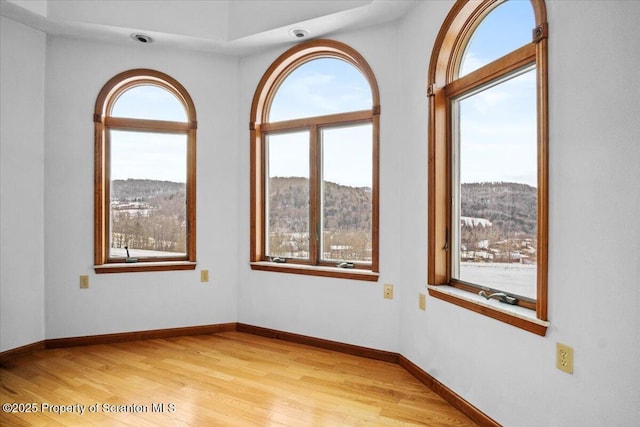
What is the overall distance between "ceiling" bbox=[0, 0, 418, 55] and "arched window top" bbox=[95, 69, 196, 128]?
0.32 m

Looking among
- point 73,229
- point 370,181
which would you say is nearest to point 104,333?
point 73,229

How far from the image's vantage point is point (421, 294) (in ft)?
9.12

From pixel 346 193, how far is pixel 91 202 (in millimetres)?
2293

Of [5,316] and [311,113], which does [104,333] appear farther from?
[311,113]

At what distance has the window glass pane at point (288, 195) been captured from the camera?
3641mm

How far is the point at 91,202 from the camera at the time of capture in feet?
11.4

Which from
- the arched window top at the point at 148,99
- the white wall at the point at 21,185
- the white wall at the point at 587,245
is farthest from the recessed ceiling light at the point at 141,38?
the white wall at the point at 587,245

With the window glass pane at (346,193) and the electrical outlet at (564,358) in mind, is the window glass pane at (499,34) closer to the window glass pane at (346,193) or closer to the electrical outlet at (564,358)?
the window glass pane at (346,193)

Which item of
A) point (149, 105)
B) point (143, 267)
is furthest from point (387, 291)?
point (149, 105)

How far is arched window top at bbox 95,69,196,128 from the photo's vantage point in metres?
3.61

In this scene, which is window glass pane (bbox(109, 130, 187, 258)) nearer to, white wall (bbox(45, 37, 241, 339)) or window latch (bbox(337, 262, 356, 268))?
white wall (bbox(45, 37, 241, 339))

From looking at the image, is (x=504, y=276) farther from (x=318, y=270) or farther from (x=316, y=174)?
(x=316, y=174)

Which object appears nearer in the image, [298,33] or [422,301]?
[422,301]

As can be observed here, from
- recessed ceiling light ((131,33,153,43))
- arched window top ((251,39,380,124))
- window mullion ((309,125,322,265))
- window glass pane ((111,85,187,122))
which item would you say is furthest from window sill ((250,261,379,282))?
recessed ceiling light ((131,33,153,43))
